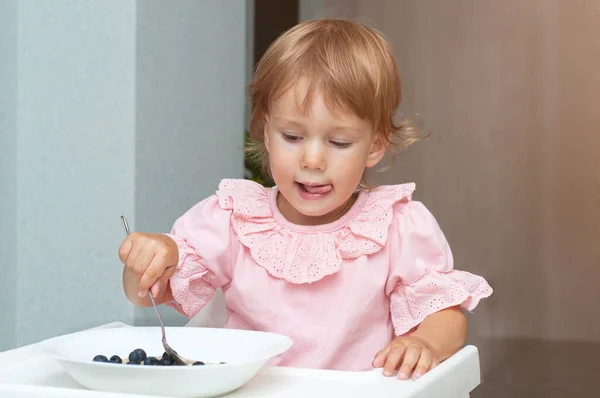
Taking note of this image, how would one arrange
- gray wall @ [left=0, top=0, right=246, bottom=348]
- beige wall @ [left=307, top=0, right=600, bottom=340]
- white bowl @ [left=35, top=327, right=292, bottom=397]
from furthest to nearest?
1. beige wall @ [left=307, top=0, right=600, bottom=340]
2. gray wall @ [left=0, top=0, right=246, bottom=348]
3. white bowl @ [left=35, top=327, right=292, bottom=397]

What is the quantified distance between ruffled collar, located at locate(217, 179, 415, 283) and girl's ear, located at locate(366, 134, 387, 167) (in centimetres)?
6

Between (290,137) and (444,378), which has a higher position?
(290,137)

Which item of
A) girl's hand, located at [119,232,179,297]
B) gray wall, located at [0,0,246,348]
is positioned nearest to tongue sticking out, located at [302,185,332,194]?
girl's hand, located at [119,232,179,297]

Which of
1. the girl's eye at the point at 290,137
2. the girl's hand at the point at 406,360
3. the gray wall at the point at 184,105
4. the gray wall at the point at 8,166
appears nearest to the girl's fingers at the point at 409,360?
the girl's hand at the point at 406,360

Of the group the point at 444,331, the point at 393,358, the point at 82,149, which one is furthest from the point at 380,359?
the point at 82,149

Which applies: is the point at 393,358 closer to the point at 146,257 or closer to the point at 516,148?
the point at 146,257

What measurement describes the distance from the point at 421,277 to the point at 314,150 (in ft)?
0.78

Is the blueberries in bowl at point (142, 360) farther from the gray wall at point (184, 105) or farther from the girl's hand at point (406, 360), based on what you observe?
the gray wall at point (184, 105)

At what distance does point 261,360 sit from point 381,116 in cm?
51

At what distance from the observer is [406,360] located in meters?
0.86

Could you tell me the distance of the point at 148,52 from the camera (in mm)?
1902

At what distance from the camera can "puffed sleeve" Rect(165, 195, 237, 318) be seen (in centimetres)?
118

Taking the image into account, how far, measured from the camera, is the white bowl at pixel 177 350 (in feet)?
2.40

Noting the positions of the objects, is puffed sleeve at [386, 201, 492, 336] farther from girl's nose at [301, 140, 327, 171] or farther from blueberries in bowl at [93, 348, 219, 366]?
blueberries in bowl at [93, 348, 219, 366]
